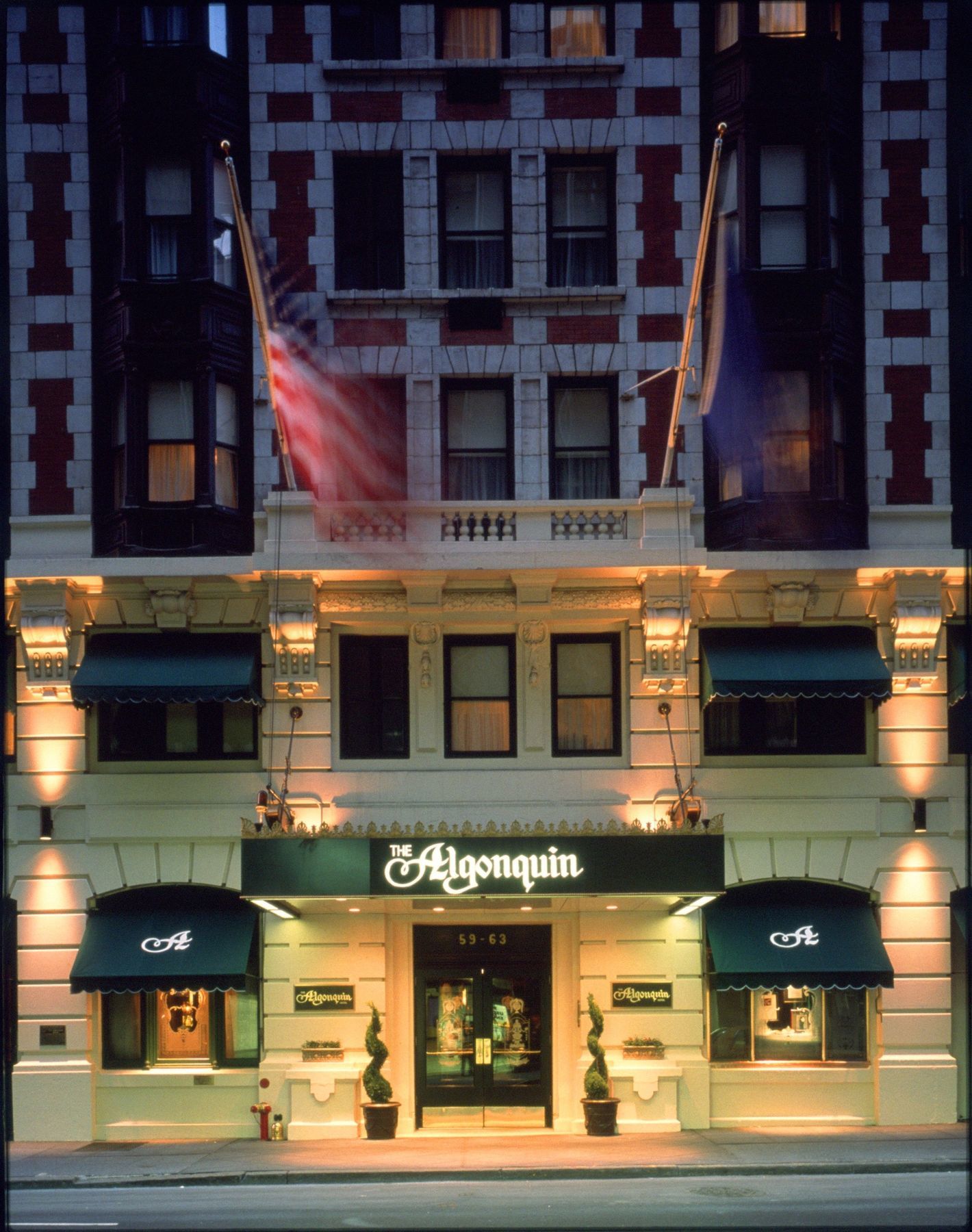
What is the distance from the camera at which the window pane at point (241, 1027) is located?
18547mm

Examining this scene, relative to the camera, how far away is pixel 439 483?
1898 centimetres

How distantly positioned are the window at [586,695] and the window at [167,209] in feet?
26.6

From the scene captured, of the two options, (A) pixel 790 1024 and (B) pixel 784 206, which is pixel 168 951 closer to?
(A) pixel 790 1024

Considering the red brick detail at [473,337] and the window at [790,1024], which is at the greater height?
the red brick detail at [473,337]

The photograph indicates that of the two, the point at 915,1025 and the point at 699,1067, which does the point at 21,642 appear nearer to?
the point at 699,1067

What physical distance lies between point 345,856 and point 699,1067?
6.07 m

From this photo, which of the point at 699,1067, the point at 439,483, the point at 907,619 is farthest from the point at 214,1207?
the point at 907,619

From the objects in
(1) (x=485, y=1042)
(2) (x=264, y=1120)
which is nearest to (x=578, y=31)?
(1) (x=485, y=1042)

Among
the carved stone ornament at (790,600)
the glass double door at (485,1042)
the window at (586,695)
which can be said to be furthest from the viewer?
the window at (586,695)

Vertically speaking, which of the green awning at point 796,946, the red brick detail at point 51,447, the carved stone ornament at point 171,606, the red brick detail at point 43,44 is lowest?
the green awning at point 796,946

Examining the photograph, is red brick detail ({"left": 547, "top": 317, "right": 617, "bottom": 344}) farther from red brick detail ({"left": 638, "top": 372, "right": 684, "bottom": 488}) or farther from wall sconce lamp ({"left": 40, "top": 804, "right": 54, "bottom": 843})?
wall sconce lamp ({"left": 40, "top": 804, "right": 54, "bottom": 843})

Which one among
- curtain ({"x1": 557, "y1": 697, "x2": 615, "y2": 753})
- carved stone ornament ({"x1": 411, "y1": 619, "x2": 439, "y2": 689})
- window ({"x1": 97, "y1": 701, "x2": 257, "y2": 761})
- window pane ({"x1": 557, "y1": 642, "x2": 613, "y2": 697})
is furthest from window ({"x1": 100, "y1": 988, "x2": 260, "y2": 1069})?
window pane ({"x1": 557, "y1": 642, "x2": 613, "y2": 697})

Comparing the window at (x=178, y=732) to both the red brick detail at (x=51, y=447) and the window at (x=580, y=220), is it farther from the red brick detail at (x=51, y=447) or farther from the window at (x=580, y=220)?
the window at (x=580, y=220)

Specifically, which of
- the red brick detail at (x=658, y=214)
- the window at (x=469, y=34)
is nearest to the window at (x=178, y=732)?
the red brick detail at (x=658, y=214)
